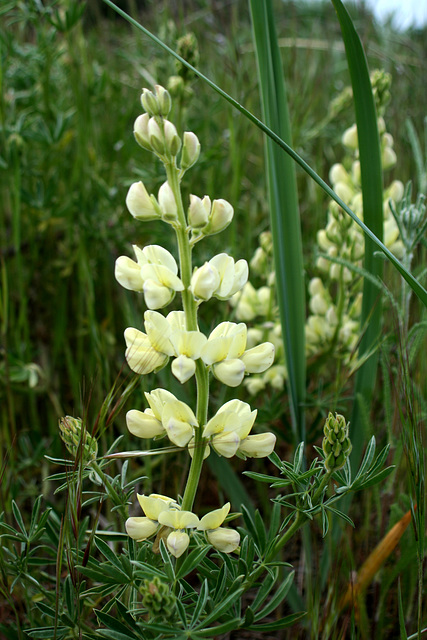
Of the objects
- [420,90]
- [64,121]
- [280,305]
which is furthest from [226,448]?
[420,90]

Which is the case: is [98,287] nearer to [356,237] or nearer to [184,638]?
[356,237]

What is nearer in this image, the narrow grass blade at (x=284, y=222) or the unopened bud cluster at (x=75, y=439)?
the unopened bud cluster at (x=75, y=439)

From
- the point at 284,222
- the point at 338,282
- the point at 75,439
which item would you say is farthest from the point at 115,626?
the point at 338,282

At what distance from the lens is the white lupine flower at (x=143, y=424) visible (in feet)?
2.44

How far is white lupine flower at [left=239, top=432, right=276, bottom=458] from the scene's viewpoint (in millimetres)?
740

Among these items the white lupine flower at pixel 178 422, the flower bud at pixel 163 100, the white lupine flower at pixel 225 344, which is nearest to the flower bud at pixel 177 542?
the white lupine flower at pixel 178 422

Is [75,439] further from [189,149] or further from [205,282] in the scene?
[189,149]

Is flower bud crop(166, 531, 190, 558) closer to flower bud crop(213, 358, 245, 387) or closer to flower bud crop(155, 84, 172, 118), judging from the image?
flower bud crop(213, 358, 245, 387)

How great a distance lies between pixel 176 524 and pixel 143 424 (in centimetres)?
13

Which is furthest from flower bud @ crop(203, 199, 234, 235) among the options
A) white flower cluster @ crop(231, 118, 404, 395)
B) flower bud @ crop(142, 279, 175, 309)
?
white flower cluster @ crop(231, 118, 404, 395)

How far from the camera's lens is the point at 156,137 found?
77 cm

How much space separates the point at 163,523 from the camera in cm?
71

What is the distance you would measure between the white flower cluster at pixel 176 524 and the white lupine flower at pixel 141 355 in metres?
0.16

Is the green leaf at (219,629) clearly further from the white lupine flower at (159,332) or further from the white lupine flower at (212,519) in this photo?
the white lupine flower at (159,332)
